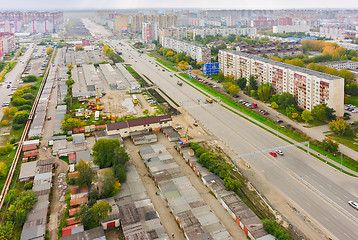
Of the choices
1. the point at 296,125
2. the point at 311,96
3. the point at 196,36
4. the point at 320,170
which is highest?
the point at 196,36

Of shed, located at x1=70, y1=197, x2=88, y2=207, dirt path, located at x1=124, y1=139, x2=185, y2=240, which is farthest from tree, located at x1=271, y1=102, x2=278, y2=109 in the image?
shed, located at x1=70, y1=197, x2=88, y2=207

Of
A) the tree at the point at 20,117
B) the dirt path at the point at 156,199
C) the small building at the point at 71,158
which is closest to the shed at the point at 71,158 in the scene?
the small building at the point at 71,158

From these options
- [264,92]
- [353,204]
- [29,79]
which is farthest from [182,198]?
[29,79]

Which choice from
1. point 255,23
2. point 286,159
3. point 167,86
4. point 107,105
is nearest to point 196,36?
point 255,23

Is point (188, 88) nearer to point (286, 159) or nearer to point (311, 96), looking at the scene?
point (311, 96)

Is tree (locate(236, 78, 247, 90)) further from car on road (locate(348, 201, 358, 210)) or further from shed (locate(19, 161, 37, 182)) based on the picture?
shed (locate(19, 161, 37, 182))
